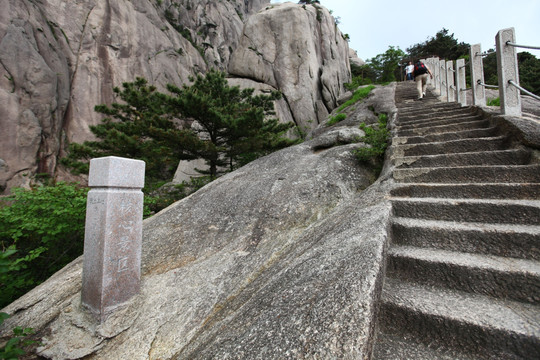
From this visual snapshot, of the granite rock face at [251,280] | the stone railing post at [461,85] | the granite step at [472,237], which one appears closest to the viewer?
the granite rock face at [251,280]

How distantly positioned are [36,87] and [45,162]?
169 inches

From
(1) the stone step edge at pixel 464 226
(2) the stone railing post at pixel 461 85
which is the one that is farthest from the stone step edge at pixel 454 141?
(2) the stone railing post at pixel 461 85

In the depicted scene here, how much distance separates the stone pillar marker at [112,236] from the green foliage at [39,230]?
192cm

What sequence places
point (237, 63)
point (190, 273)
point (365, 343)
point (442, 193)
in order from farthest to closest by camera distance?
point (237, 63) < point (190, 273) < point (442, 193) < point (365, 343)

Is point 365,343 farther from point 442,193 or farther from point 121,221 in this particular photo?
point 121,221

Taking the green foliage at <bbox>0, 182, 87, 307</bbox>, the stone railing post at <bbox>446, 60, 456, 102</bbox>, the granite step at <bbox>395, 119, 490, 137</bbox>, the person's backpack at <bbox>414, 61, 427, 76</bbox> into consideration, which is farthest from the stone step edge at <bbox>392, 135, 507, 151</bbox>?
the person's backpack at <bbox>414, 61, 427, 76</bbox>

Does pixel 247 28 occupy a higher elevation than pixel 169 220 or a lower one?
higher

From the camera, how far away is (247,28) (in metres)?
20.2

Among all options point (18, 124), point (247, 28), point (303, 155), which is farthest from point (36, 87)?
point (303, 155)

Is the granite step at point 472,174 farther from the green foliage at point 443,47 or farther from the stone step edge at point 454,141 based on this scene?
the green foliage at point 443,47

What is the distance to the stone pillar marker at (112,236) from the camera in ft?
7.61

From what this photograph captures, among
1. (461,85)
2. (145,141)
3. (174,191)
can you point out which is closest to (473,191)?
(461,85)

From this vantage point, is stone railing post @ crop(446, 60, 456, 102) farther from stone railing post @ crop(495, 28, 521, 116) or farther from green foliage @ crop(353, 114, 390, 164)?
green foliage @ crop(353, 114, 390, 164)

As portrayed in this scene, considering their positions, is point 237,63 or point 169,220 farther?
point 237,63
